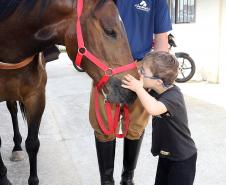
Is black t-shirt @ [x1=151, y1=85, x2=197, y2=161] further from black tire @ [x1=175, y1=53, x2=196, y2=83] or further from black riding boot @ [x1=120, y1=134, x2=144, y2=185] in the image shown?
black tire @ [x1=175, y1=53, x2=196, y2=83]

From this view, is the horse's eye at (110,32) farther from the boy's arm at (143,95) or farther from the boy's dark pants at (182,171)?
the boy's dark pants at (182,171)

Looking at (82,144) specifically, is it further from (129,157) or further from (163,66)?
(163,66)

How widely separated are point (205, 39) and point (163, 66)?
4.97m

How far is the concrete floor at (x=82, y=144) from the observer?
3.04 meters

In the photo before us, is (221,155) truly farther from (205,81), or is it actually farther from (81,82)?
(81,82)

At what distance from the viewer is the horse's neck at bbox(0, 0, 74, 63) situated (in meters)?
1.91

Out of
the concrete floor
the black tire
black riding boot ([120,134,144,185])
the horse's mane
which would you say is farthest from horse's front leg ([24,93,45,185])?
the black tire

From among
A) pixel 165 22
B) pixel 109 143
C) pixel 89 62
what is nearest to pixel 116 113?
pixel 109 143

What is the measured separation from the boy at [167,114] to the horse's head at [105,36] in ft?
0.28

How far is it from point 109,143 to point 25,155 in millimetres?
1360

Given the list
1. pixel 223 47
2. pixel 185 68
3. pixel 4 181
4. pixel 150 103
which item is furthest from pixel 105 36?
pixel 185 68

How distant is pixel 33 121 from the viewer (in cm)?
277

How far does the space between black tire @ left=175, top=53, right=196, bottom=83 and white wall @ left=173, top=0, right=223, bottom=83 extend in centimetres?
22

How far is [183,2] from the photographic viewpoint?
743 centimetres
